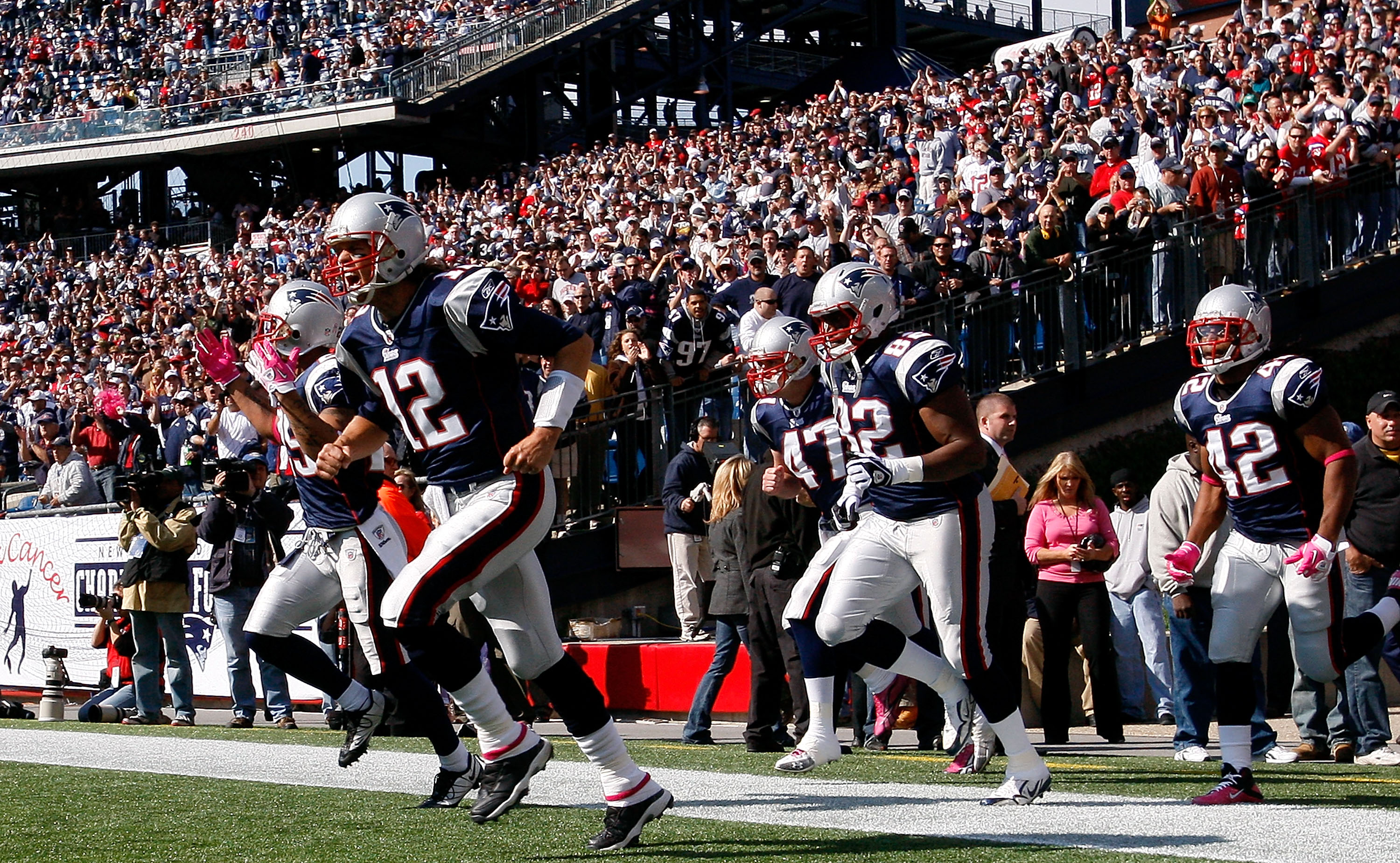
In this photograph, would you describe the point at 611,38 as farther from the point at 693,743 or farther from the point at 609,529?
the point at 693,743

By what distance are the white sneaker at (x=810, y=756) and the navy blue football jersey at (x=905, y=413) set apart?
3.90 ft

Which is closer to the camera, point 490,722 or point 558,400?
point 558,400

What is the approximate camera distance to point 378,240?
17.4ft

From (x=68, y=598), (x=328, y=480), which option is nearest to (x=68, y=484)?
(x=68, y=598)

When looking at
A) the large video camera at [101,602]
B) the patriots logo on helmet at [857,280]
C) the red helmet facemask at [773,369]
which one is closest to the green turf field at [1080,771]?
the red helmet facemask at [773,369]

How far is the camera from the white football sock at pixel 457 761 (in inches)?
229

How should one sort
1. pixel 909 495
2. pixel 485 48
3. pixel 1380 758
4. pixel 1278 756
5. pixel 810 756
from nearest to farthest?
pixel 909 495, pixel 810 756, pixel 1380 758, pixel 1278 756, pixel 485 48

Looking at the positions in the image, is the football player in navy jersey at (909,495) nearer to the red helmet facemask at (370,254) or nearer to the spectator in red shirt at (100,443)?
the red helmet facemask at (370,254)

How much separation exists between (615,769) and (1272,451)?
250 centimetres

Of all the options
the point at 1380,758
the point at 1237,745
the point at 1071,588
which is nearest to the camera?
the point at 1237,745

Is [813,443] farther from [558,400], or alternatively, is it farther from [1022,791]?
[558,400]

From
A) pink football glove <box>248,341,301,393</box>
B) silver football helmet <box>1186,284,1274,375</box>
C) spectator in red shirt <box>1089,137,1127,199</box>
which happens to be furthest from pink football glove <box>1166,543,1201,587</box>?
spectator in red shirt <box>1089,137,1127,199</box>

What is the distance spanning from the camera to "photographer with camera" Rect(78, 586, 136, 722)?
38.3 ft

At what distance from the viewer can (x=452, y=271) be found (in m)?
5.34
